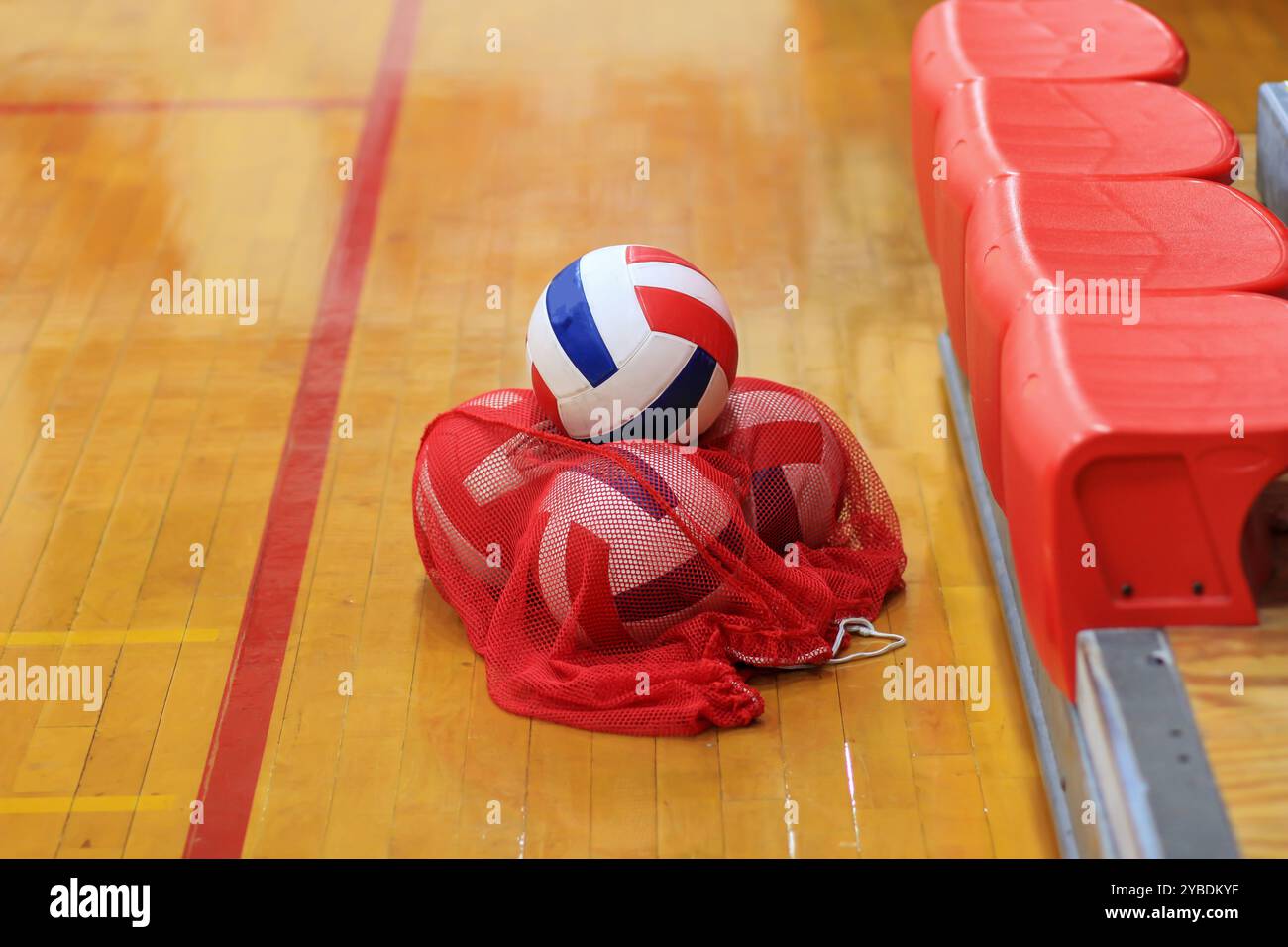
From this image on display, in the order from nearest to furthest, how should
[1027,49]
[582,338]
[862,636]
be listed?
[582,338], [862,636], [1027,49]

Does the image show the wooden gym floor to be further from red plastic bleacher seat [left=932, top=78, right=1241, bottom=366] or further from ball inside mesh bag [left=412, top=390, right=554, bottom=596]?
red plastic bleacher seat [left=932, top=78, right=1241, bottom=366]

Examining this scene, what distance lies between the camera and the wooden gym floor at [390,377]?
286 centimetres

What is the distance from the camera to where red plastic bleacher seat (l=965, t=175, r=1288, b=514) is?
113 inches

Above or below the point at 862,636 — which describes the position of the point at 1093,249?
above

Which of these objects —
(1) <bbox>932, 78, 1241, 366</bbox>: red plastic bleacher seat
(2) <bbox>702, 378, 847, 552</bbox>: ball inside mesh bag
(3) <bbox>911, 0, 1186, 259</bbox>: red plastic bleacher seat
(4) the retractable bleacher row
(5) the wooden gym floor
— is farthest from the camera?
(3) <bbox>911, 0, 1186, 259</bbox>: red plastic bleacher seat

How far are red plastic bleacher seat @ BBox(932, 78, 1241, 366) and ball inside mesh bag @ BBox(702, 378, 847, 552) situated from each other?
1.39 feet

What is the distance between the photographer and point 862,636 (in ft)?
10.5

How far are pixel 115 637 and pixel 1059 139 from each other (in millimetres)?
2361

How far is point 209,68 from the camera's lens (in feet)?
20.7

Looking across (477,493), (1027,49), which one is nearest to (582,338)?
(477,493)

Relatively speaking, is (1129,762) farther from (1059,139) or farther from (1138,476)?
(1059,139)

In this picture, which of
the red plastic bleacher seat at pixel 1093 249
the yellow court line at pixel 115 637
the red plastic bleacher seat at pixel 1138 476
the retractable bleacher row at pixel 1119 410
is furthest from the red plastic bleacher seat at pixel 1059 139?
the yellow court line at pixel 115 637

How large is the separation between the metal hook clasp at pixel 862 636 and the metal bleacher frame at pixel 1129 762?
41 cm

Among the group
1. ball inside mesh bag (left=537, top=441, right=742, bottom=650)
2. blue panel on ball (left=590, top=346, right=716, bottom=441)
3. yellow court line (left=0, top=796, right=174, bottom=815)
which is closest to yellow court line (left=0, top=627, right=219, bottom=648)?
yellow court line (left=0, top=796, right=174, bottom=815)
